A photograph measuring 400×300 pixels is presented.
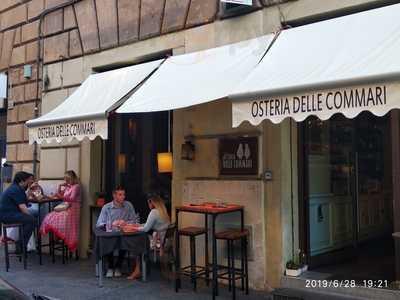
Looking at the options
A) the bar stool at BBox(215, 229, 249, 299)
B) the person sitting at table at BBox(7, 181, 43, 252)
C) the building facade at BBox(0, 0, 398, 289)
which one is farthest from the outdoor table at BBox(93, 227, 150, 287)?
the person sitting at table at BBox(7, 181, 43, 252)

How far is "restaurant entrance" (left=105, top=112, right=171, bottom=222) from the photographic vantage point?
9219mm

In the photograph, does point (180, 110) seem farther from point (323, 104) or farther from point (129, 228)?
point (323, 104)

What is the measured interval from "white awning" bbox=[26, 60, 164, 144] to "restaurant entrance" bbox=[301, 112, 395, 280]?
8.46ft

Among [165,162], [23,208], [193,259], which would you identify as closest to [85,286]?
[193,259]

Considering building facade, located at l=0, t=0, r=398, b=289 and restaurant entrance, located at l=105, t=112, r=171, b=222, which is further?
restaurant entrance, located at l=105, t=112, r=171, b=222

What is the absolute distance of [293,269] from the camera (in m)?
6.65

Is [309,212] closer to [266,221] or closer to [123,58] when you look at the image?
[266,221]

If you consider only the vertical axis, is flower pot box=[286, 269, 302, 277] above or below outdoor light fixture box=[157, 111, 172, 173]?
below

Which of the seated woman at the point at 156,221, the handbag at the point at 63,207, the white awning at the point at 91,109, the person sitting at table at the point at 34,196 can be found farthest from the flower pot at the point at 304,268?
the person sitting at table at the point at 34,196

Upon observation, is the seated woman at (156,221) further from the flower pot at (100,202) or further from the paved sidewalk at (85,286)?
the flower pot at (100,202)

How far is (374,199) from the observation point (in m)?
8.84

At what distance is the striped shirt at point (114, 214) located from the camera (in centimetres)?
796

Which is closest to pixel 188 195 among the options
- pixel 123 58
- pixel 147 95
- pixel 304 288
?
pixel 147 95

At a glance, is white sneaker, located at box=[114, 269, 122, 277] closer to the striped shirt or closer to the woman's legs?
the woman's legs
